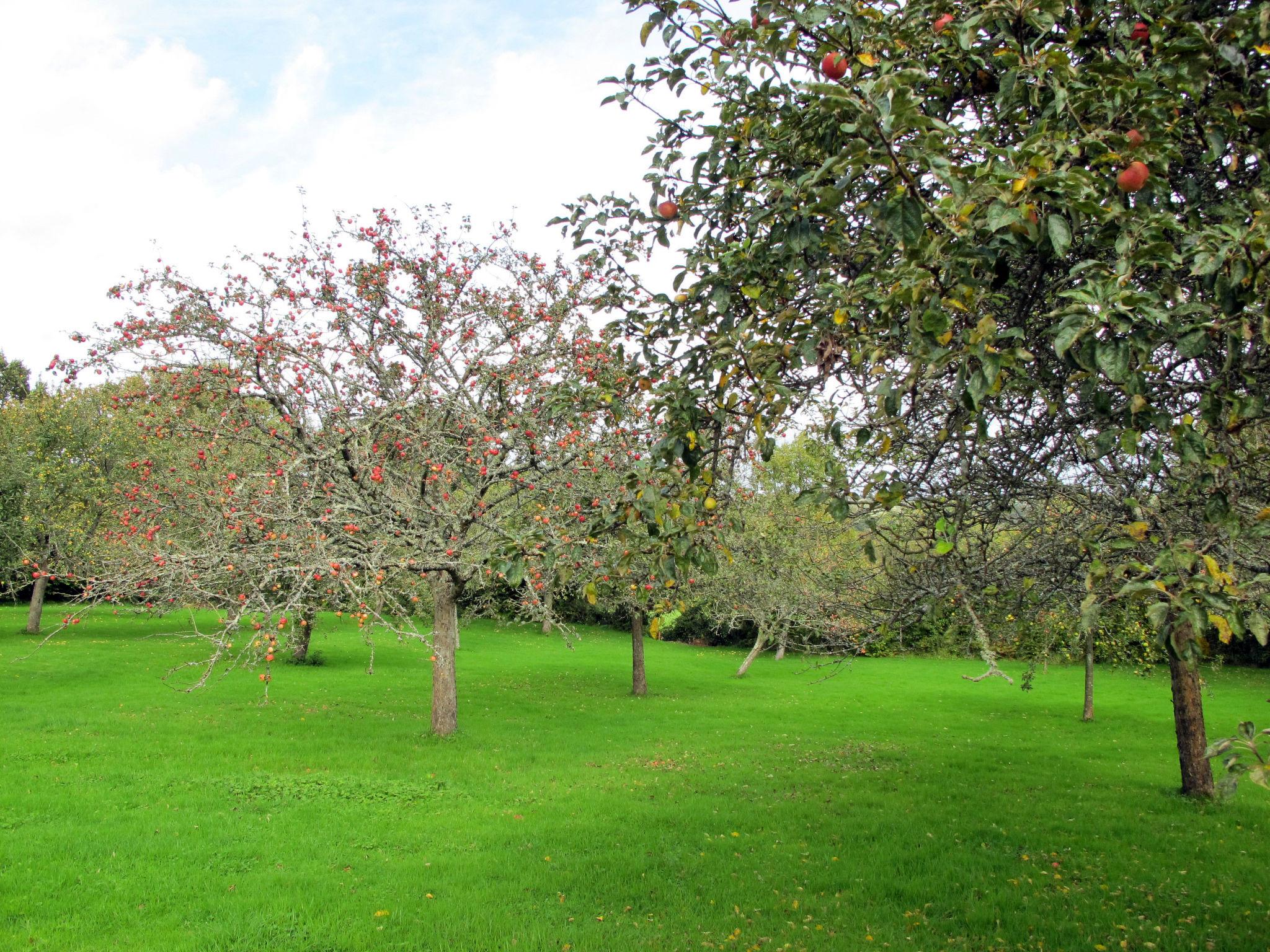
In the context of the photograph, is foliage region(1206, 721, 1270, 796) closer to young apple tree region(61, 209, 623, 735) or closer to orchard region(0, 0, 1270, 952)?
orchard region(0, 0, 1270, 952)

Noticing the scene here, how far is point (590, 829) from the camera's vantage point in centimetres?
956

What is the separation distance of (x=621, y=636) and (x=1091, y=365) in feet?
126

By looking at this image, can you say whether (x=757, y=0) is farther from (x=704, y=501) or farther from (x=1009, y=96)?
(x=704, y=501)

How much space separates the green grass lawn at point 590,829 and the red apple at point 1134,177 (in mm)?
5884

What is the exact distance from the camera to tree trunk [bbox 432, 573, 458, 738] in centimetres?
1402

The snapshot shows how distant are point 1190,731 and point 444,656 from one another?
11794 mm

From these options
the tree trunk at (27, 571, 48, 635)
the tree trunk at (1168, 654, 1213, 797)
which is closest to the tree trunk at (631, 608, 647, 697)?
the tree trunk at (1168, 654, 1213, 797)

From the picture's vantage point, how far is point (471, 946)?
20.6ft

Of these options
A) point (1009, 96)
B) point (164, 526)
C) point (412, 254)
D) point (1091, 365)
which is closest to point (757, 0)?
point (1009, 96)

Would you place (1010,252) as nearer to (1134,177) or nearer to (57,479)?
(1134,177)

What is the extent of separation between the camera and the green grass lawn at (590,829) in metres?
6.61

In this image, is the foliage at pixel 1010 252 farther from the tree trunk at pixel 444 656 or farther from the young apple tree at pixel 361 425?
the tree trunk at pixel 444 656

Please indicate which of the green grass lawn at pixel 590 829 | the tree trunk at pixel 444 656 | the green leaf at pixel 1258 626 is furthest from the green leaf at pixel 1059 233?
the tree trunk at pixel 444 656

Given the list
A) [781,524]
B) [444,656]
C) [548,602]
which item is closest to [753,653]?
[781,524]
